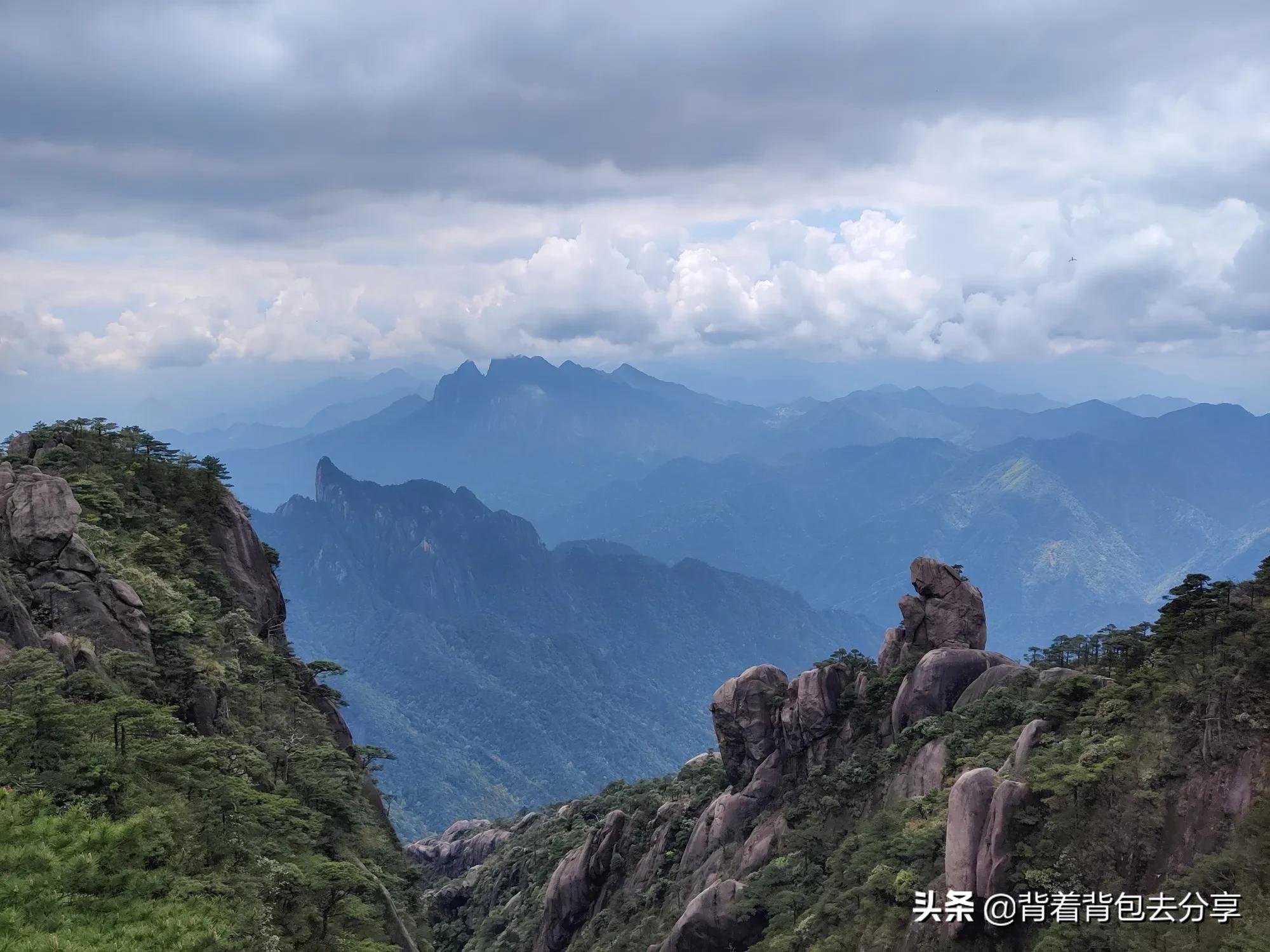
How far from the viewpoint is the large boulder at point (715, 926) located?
1533 inches

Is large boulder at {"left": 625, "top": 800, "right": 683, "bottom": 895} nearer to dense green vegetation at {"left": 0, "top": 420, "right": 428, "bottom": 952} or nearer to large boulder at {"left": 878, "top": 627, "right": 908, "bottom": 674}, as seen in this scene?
large boulder at {"left": 878, "top": 627, "right": 908, "bottom": 674}

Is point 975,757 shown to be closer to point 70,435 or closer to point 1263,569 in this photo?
point 1263,569

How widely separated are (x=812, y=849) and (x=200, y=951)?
29.2 meters

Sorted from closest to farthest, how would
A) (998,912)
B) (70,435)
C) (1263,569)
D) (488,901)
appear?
1. (998,912)
2. (1263,569)
3. (70,435)
4. (488,901)

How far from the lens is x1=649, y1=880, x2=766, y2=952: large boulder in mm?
38938

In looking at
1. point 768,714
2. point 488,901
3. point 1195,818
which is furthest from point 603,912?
point 1195,818

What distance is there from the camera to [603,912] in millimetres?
53156

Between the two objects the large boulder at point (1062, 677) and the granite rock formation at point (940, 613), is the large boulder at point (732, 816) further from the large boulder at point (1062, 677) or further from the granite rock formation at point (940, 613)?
the large boulder at point (1062, 677)

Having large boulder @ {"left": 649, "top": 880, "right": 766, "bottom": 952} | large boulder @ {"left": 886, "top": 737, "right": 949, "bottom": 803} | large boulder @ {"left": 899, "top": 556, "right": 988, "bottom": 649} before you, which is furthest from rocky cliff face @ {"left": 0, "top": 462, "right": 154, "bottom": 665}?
large boulder @ {"left": 899, "top": 556, "right": 988, "bottom": 649}

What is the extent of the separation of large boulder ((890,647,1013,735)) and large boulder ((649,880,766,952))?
11145 millimetres

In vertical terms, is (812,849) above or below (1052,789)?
below

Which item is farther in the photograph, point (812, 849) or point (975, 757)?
point (812, 849)

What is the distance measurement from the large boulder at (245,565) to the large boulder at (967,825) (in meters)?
33.1

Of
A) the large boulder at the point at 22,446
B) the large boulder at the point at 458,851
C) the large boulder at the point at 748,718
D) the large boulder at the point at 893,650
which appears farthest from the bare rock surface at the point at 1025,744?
the large boulder at the point at 458,851
